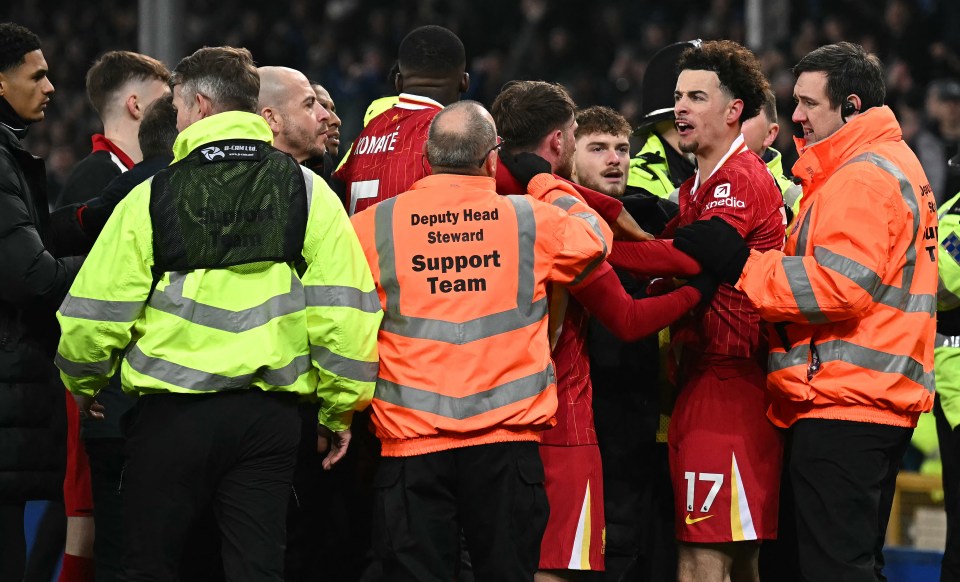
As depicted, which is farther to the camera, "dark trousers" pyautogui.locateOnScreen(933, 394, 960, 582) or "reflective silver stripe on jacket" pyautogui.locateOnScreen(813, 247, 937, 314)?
"dark trousers" pyautogui.locateOnScreen(933, 394, 960, 582)

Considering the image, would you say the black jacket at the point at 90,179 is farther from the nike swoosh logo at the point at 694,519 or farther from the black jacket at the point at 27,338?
the nike swoosh logo at the point at 694,519

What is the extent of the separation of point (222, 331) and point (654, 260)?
5.26 ft

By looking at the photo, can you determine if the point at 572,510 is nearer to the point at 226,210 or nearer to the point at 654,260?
the point at 654,260

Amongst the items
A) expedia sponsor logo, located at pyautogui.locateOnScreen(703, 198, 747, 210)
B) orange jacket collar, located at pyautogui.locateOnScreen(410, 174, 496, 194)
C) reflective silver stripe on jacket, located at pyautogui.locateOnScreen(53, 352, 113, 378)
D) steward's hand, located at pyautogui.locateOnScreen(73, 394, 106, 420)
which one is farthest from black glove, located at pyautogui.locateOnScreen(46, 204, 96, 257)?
expedia sponsor logo, located at pyautogui.locateOnScreen(703, 198, 747, 210)

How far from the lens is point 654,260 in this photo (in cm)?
485

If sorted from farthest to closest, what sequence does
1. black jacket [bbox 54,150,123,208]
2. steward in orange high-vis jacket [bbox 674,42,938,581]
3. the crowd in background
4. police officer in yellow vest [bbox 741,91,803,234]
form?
the crowd in background → police officer in yellow vest [bbox 741,91,803,234] → black jacket [bbox 54,150,123,208] → steward in orange high-vis jacket [bbox 674,42,938,581]

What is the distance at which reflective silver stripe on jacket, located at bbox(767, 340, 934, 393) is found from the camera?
15.4 ft

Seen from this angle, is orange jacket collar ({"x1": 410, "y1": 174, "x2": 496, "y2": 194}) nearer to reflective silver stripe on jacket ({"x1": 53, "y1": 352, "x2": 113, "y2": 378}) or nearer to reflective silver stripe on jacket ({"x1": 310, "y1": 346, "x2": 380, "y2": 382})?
reflective silver stripe on jacket ({"x1": 310, "y1": 346, "x2": 380, "y2": 382})

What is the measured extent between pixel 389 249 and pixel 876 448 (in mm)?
1874

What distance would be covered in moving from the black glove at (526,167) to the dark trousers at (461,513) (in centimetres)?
105

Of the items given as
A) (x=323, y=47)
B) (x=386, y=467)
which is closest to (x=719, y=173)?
(x=386, y=467)

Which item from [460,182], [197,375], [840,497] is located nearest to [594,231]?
[460,182]

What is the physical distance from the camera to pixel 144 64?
6137 mm

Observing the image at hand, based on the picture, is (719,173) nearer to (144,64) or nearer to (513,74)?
(144,64)
